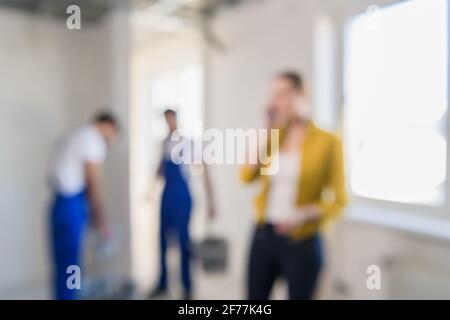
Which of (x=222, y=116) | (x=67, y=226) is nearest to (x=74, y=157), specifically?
(x=67, y=226)

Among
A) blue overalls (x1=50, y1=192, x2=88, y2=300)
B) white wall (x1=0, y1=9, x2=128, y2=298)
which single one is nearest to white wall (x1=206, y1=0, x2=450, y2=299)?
white wall (x1=0, y1=9, x2=128, y2=298)

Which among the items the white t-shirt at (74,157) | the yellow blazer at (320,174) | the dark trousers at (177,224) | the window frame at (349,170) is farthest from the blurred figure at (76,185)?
the window frame at (349,170)

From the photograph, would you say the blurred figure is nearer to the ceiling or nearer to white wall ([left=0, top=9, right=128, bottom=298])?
white wall ([left=0, top=9, right=128, bottom=298])

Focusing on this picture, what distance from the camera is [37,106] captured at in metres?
1.09

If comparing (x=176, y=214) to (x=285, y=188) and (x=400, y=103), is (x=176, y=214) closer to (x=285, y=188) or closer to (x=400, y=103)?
(x=285, y=188)

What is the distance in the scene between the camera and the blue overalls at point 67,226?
91 cm

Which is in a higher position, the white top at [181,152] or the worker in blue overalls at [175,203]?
the white top at [181,152]

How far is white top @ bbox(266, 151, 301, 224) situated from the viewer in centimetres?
61

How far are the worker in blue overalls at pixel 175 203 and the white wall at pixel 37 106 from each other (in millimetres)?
169

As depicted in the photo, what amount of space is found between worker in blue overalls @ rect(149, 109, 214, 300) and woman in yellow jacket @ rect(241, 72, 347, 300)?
139 mm

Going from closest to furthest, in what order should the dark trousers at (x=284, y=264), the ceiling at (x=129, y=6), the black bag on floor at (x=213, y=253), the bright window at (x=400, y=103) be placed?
the bright window at (x=400, y=103) < the dark trousers at (x=284, y=264) < the ceiling at (x=129, y=6) < the black bag on floor at (x=213, y=253)

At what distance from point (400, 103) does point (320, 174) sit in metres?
0.18

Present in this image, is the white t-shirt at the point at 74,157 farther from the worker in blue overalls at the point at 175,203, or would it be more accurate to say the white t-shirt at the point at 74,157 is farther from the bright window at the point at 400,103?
the bright window at the point at 400,103

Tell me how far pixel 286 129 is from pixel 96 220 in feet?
2.07
